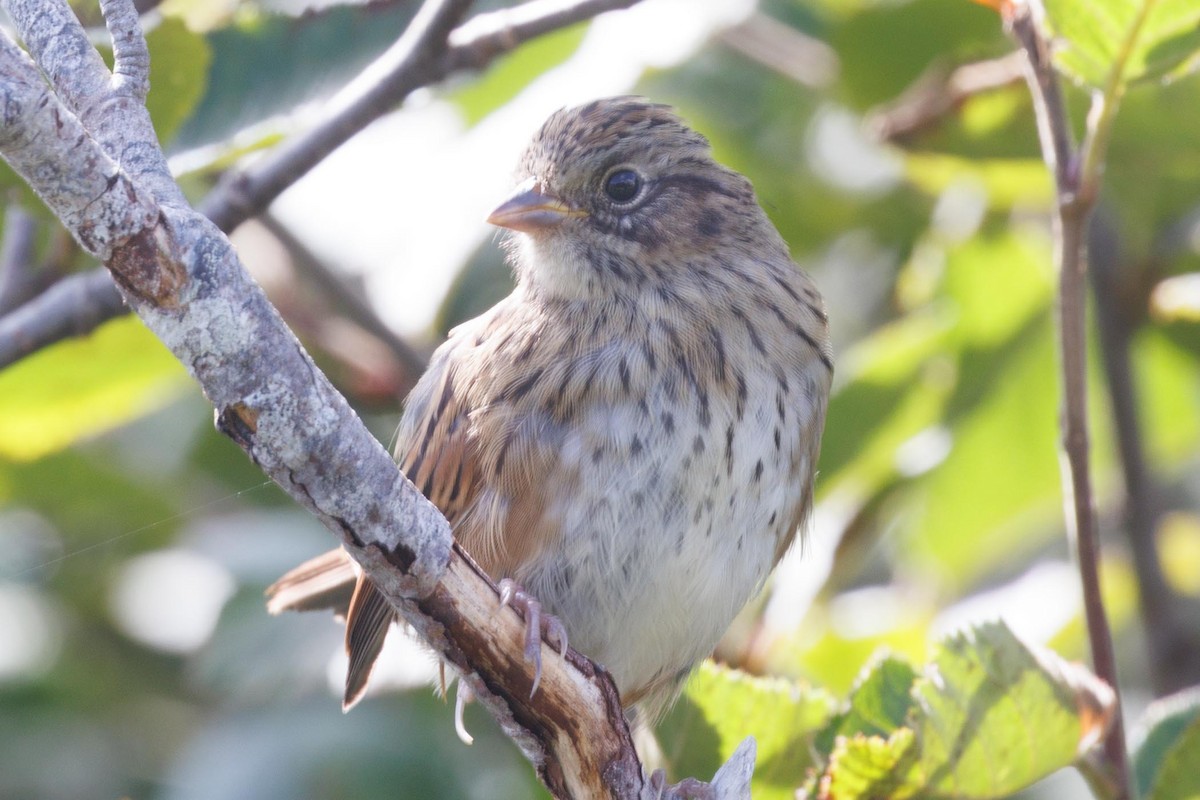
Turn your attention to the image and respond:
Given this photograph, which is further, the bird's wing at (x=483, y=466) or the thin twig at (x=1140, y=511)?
the thin twig at (x=1140, y=511)

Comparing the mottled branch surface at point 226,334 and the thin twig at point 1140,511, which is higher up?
the mottled branch surface at point 226,334

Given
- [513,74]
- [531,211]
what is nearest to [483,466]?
[531,211]

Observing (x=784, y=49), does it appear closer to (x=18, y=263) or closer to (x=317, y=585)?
(x=317, y=585)

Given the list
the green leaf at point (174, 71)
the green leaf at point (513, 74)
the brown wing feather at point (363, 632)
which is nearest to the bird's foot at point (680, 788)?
the brown wing feather at point (363, 632)

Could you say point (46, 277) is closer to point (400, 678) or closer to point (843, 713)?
point (400, 678)

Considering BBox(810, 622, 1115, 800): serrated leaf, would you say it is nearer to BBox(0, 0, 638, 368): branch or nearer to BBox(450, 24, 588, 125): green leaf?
BBox(0, 0, 638, 368): branch

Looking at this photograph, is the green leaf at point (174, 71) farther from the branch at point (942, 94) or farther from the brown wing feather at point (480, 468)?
the branch at point (942, 94)

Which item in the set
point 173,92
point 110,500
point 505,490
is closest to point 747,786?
point 505,490
